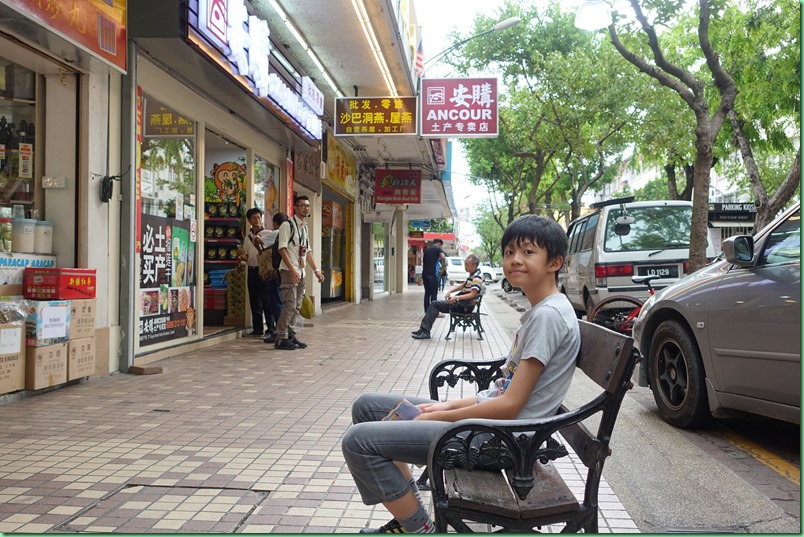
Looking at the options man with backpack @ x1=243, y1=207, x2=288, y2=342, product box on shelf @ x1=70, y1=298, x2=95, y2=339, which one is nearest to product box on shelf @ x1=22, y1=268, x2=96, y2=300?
product box on shelf @ x1=70, y1=298, x2=95, y2=339

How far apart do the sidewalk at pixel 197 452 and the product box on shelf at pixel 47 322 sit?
48 cm

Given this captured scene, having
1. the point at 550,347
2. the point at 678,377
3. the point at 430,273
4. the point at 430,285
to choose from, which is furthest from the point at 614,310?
the point at 550,347

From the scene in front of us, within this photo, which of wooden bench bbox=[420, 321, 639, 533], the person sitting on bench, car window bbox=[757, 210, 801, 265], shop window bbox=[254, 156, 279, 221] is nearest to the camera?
wooden bench bbox=[420, 321, 639, 533]

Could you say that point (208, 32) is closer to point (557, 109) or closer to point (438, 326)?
point (438, 326)

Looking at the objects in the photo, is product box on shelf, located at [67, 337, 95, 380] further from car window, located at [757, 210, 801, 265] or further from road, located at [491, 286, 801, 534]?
car window, located at [757, 210, 801, 265]

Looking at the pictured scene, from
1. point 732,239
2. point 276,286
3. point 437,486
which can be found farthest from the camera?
point 276,286

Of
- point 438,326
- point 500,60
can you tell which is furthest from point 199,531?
point 500,60

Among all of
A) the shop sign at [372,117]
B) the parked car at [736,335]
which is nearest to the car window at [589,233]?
the shop sign at [372,117]

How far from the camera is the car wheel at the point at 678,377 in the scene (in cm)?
477

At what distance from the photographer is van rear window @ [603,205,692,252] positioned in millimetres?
10250

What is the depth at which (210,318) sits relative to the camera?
1167 centimetres

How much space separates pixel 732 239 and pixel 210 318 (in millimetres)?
9036

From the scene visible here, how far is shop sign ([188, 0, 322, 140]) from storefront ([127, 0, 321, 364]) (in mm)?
21

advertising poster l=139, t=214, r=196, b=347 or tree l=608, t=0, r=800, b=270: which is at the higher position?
tree l=608, t=0, r=800, b=270
